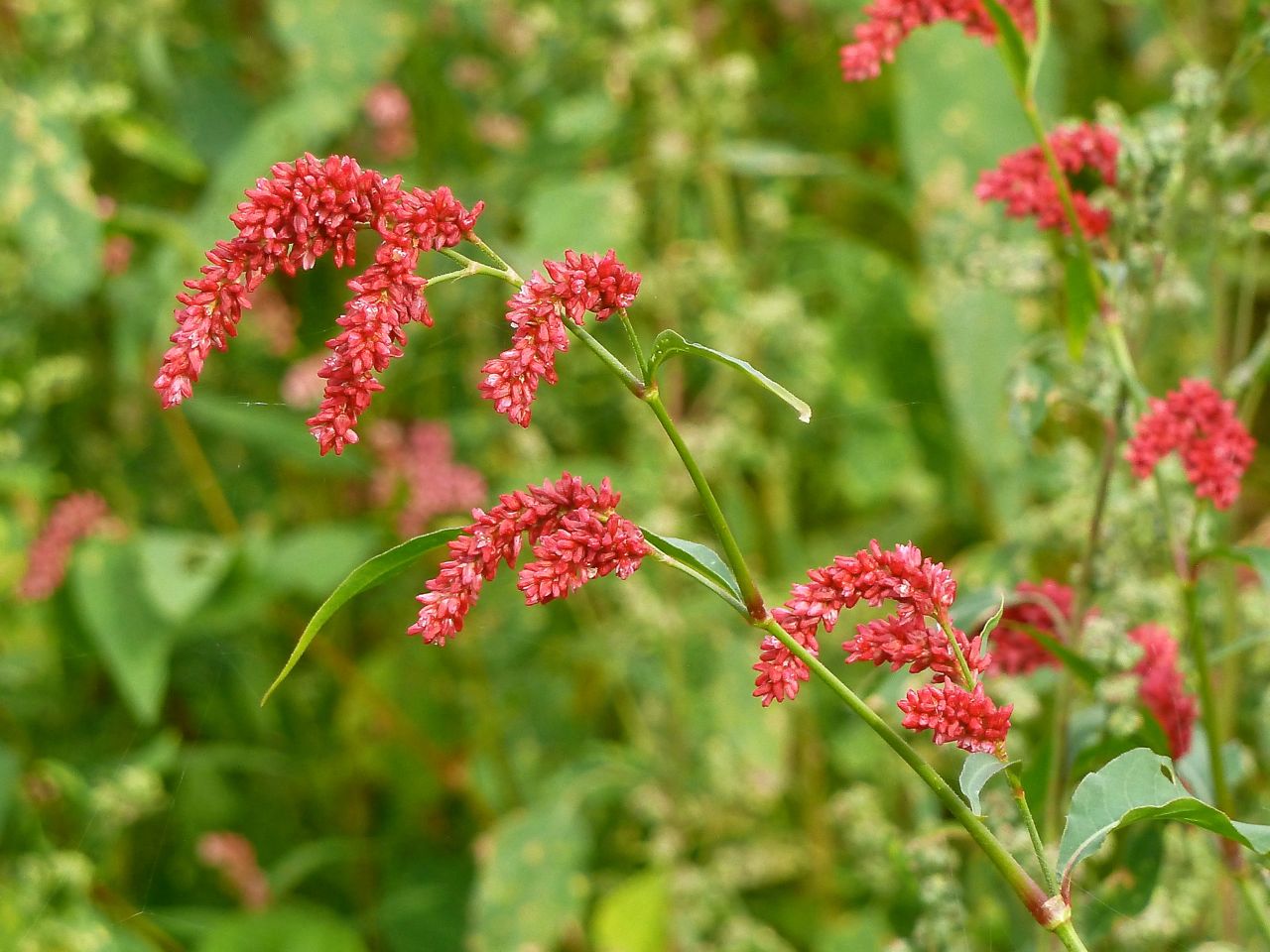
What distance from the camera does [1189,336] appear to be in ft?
5.77

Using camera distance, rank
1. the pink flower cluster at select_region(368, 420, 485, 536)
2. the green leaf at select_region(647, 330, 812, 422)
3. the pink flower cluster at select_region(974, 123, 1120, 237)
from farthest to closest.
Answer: the pink flower cluster at select_region(368, 420, 485, 536), the pink flower cluster at select_region(974, 123, 1120, 237), the green leaf at select_region(647, 330, 812, 422)

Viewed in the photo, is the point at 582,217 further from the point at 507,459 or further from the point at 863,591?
the point at 863,591

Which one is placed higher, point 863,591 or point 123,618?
point 123,618

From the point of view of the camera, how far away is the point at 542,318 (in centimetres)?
59

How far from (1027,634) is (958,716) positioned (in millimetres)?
288

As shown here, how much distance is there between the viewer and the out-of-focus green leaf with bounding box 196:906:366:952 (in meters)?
1.67

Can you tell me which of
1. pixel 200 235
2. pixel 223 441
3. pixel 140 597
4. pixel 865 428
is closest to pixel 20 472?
pixel 140 597

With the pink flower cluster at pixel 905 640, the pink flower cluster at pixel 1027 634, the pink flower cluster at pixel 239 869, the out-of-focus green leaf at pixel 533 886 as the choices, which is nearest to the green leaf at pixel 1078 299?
the pink flower cluster at pixel 1027 634

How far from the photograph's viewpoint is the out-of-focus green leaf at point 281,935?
5.46ft

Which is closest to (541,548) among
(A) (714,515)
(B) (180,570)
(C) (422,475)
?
(A) (714,515)

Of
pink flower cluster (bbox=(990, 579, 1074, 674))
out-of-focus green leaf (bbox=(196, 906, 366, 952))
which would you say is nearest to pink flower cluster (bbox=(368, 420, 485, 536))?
out-of-focus green leaf (bbox=(196, 906, 366, 952))

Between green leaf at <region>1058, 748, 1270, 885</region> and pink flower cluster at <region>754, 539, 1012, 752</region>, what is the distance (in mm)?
63

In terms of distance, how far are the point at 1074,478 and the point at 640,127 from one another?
0.88 meters

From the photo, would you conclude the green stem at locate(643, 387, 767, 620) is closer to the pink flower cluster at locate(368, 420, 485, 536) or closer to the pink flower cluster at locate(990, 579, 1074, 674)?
the pink flower cluster at locate(990, 579, 1074, 674)
